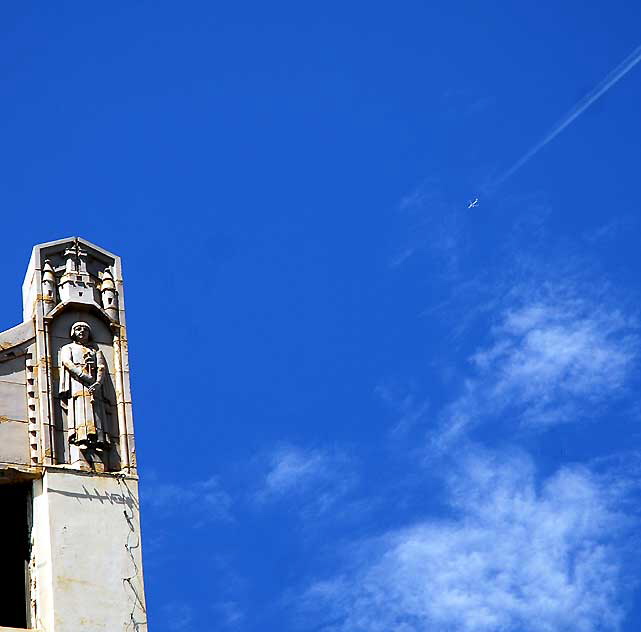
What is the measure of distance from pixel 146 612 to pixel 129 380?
19.0 ft

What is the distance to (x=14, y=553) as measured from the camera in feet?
157

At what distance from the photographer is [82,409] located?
48.6 m

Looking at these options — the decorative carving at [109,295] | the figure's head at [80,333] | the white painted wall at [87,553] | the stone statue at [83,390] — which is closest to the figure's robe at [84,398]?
the stone statue at [83,390]

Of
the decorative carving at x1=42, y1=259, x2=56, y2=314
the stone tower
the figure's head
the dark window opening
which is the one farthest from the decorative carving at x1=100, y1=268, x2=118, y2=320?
the dark window opening

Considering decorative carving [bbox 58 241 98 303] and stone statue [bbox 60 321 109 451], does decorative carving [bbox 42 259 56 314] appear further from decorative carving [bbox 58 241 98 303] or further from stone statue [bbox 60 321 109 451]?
stone statue [bbox 60 321 109 451]

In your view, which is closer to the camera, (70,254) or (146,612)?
(146,612)

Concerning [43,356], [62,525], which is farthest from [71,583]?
[43,356]

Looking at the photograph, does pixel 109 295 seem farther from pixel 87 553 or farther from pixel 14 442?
pixel 87 553

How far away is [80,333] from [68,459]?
3237 mm

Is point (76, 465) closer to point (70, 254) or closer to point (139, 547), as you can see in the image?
point (139, 547)

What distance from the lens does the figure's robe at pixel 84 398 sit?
1900 inches

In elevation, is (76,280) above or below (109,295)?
above

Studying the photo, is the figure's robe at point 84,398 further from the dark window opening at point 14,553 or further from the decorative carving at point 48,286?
the dark window opening at point 14,553

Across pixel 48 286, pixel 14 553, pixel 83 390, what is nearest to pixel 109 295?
pixel 48 286
